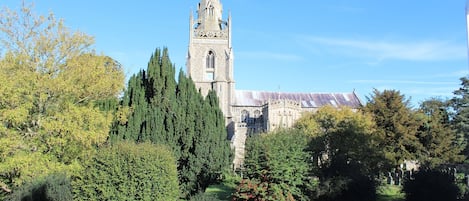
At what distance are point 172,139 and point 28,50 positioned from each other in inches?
280

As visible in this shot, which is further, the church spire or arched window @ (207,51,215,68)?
the church spire

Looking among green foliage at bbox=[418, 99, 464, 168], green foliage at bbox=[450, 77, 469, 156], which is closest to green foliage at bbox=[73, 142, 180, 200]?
green foliage at bbox=[418, 99, 464, 168]

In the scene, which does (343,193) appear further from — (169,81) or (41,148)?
(41,148)

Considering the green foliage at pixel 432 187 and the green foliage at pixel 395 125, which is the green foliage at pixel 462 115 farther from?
the green foliage at pixel 432 187

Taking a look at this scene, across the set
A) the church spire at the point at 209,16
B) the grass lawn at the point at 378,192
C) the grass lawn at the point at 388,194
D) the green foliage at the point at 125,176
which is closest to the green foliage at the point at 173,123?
the grass lawn at the point at 378,192

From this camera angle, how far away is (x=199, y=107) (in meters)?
20.5

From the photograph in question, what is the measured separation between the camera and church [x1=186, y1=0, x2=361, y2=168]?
5659cm

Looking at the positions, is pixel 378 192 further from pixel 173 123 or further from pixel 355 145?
pixel 173 123

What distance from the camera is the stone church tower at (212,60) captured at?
56.8 meters

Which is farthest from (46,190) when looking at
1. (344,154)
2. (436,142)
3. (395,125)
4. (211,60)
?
(211,60)

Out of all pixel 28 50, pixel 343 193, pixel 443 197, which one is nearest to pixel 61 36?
pixel 28 50

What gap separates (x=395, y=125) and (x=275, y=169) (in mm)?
18984

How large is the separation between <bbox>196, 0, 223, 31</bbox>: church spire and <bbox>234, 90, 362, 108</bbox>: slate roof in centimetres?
1042

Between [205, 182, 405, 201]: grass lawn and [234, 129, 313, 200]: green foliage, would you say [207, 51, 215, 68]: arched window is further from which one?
[234, 129, 313, 200]: green foliage
